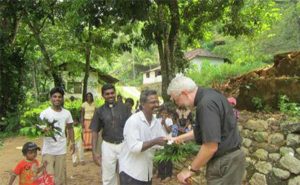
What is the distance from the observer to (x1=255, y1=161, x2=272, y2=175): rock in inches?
280

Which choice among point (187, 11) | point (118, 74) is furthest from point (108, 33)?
point (118, 74)

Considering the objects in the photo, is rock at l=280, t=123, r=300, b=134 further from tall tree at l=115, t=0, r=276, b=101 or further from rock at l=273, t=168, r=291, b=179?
tall tree at l=115, t=0, r=276, b=101

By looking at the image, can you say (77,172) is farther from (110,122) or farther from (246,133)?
(110,122)

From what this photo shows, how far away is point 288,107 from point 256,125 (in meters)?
0.66

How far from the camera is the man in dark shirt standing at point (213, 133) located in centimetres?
353

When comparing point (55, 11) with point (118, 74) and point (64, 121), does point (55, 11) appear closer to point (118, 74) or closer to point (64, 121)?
point (64, 121)

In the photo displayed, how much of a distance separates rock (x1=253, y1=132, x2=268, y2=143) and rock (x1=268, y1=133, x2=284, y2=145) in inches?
4.9

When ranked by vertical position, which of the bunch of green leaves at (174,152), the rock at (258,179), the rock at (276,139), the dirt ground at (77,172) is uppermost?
the bunch of green leaves at (174,152)

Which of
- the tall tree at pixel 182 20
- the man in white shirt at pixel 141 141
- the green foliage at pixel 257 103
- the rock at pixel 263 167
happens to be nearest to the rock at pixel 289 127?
the rock at pixel 263 167

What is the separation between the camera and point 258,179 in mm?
7223

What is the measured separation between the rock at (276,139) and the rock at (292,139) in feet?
0.41

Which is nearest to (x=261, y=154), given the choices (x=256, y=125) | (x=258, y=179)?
(x=258, y=179)

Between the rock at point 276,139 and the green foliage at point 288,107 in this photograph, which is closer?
the rock at point 276,139

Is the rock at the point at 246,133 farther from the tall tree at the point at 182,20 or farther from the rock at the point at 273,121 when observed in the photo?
the tall tree at the point at 182,20
